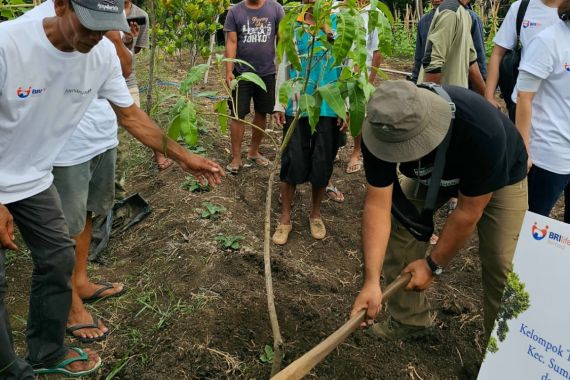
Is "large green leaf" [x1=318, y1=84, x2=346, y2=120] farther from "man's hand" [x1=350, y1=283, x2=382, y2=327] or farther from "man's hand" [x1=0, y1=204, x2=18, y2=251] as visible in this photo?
"man's hand" [x1=0, y1=204, x2=18, y2=251]

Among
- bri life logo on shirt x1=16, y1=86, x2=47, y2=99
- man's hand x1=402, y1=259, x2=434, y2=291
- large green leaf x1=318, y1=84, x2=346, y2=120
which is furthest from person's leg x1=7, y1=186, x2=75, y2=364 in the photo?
man's hand x1=402, y1=259, x2=434, y2=291

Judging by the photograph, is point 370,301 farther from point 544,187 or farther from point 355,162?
point 355,162

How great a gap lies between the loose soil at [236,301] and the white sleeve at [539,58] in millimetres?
1320

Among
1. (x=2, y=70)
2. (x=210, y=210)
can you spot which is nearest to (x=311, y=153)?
(x=210, y=210)

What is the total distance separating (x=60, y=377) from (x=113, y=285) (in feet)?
2.14

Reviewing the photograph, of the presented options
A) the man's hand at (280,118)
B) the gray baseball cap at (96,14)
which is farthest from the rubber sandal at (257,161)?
the gray baseball cap at (96,14)

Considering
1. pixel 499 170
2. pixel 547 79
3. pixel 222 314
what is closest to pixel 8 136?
pixel 222 314

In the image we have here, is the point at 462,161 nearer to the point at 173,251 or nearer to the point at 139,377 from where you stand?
the point at 139,377

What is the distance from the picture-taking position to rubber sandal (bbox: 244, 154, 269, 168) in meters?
4.53

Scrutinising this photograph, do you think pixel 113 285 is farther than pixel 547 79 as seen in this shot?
Yes

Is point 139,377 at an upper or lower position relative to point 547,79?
lower

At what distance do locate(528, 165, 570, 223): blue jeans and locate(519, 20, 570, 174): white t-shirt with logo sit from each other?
0.14ft

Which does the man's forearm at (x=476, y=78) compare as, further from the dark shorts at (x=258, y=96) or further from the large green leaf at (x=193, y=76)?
the large green leaf at (x=193, y=76)

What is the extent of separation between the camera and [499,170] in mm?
1784
